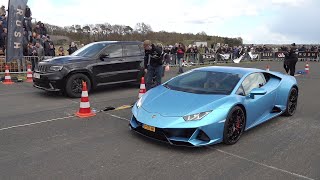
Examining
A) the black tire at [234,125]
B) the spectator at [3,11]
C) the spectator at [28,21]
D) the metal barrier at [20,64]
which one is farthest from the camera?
the spectator at [28,21]

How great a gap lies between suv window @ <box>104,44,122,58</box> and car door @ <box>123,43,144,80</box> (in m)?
0.20

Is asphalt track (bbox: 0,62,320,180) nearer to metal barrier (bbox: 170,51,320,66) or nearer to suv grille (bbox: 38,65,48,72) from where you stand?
suv grille (bbox: 38,65,48,72)

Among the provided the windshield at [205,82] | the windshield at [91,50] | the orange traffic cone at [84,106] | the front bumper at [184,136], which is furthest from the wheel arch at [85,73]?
the front bumper at [184,136]

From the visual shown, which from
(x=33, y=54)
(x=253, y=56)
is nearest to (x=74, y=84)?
(x=33, y=54)

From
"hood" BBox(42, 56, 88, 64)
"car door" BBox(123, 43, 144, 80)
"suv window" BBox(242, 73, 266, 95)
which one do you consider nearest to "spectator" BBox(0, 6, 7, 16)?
"hood" BBox(42, 56, 88, 64)

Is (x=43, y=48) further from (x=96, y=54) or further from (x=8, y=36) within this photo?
(x=96, y=54)

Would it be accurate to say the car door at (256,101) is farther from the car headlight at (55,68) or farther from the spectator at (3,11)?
the spectator at (3,11)

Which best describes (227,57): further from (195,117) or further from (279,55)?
(195,117)

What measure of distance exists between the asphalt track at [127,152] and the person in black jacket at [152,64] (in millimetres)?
1889

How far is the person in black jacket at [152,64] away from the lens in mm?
9203

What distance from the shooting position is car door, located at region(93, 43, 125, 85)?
10.4 meters

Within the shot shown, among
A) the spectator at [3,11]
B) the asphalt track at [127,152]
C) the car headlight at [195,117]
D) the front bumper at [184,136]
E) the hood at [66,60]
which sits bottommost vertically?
the asphalt track at [127,152]

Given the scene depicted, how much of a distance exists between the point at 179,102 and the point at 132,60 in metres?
5.94

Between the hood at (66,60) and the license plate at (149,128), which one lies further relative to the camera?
the hood at (66,60)
